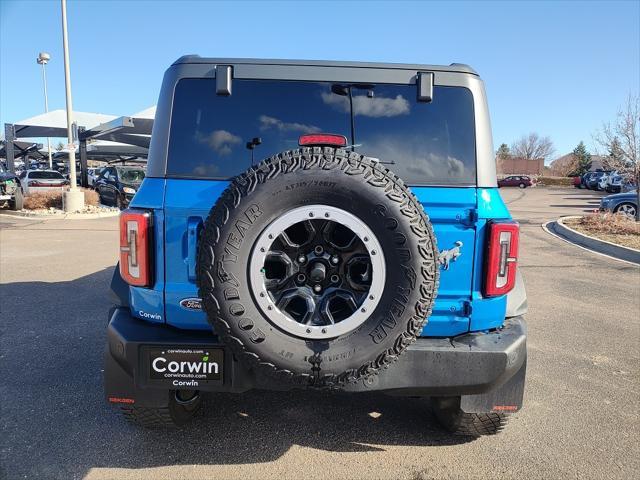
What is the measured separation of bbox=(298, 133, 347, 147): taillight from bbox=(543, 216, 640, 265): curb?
9.02 meters

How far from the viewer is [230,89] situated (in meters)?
2.47

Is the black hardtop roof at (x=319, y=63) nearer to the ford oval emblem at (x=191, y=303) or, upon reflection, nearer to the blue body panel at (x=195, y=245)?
the blue body panel at (x=195, y=245)

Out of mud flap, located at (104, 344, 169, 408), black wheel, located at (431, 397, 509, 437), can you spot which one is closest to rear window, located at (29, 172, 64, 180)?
mud flap, located at (104, 344, 169, 408)

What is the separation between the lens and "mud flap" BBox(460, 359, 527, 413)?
8.27ft

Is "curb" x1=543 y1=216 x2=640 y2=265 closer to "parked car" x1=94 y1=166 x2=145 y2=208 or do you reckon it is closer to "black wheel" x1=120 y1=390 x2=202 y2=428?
"black wheel" x1=120 y1=390 x2=202 y2=428

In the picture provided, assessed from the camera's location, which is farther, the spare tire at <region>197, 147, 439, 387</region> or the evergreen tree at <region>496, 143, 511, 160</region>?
the evergreen tree at <region>496, 143, 511, 160</region>

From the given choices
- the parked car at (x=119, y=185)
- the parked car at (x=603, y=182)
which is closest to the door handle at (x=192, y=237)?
the parked car at (x=119, y=185)

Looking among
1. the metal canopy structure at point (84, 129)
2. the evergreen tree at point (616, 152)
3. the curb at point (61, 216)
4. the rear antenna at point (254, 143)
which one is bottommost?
the curb at point (61, 216)

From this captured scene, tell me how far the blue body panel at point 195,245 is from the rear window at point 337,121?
0.17m

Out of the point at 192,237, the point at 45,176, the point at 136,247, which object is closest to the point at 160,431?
the point at 136,247

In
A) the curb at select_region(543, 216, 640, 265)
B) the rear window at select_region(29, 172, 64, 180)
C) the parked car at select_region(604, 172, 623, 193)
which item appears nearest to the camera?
the curb at select_region(543, 216, 640, 265)

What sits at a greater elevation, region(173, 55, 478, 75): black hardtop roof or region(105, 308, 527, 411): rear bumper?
region(173, 55, 478, 75): black hardtop roof

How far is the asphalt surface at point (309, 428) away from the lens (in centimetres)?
259

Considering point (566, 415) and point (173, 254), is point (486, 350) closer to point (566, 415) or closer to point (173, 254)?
point (566, 415)
